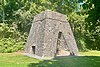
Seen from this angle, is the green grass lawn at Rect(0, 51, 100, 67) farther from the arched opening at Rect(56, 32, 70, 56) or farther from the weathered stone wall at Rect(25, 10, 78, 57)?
the arched opening at Rect(56, 32, 70, 56)

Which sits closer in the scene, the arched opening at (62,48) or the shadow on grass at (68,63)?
the shadow on grass at (68,63)

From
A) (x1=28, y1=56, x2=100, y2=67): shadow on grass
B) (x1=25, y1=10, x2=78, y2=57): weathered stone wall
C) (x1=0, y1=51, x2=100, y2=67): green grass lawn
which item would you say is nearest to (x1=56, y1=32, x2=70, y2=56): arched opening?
(x1=25, y1=10, x2=78, y2=57): weathered stone wall

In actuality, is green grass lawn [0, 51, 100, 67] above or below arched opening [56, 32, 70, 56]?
below

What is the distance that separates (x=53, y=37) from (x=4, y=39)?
1078cm

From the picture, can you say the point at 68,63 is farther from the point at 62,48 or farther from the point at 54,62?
the point at 62,48

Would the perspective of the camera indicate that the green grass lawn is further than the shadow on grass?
Yes

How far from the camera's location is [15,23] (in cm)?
2956

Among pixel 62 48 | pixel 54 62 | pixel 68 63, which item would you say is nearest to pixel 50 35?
pixel 62 48

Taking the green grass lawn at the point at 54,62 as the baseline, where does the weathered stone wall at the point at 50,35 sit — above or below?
above

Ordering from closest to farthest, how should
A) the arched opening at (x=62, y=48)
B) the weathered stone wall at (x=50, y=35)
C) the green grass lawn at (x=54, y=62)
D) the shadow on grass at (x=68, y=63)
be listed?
1. the shadow on grass at (x=68, y=63)
2. the green grass lawn at (x=54, y=62)
3. the weathered stone wall at (x=50, y=35)
4. the arched opening at (x=62, y=48)

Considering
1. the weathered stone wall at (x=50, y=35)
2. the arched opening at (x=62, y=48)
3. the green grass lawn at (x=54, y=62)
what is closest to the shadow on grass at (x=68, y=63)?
the green grass lawn at (x=54, y=62)

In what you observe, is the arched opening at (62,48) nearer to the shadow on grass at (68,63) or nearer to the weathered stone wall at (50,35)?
the weathered stone wall at (50,35)

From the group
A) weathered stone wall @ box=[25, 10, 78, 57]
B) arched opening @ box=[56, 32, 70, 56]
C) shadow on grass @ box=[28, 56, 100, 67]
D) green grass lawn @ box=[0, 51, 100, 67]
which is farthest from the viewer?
arched opening @ box=[56, 32, 70, 56]

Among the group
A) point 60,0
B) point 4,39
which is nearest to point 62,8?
point 60,0
